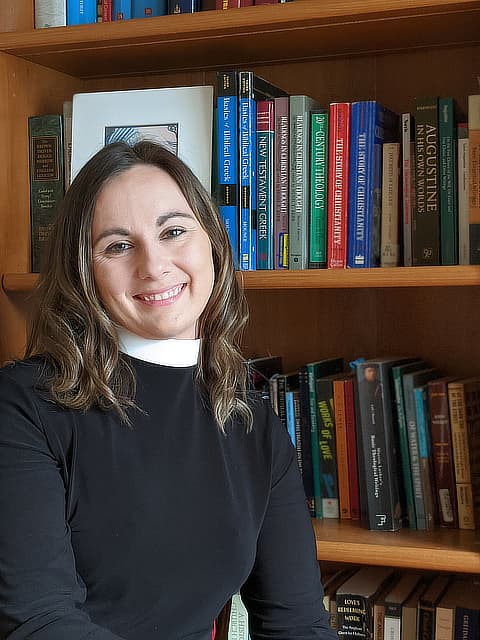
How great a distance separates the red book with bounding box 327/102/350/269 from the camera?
1.58 m

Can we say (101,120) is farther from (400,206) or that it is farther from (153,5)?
(400,206)

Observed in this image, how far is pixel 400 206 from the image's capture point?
1.58 m

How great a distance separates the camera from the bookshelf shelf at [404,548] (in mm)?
1472

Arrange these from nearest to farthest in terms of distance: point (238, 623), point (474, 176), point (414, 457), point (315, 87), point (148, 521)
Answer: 1. point (148, 521)
2. point (474, 176)
3. point (414, 457)
4. point (238, 623)
5. point (315, 87)

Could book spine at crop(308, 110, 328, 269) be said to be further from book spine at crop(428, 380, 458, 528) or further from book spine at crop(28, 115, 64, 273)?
book spine at crop(28, 115, 64, 273)

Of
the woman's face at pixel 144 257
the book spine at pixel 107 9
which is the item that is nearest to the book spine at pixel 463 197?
the woman's face at pixel 144 257

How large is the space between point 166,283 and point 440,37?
691 millimetres

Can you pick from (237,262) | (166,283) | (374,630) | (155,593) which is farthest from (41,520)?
(374,630)

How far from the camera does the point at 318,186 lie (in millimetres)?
1604

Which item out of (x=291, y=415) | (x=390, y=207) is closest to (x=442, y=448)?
(x=291, y=415)

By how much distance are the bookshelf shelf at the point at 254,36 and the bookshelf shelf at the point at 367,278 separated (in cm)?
39

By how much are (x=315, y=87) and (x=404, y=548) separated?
2.81 ft

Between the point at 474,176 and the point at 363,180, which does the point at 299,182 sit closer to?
the point at 363,180

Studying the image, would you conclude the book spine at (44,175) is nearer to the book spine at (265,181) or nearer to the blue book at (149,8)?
the blue book at (149,8)
